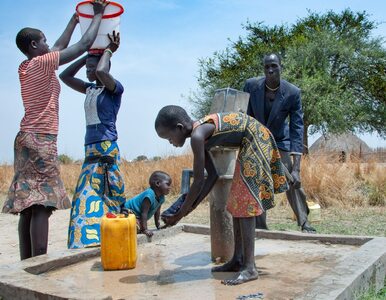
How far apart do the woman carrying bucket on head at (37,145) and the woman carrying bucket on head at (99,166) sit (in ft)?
1.13

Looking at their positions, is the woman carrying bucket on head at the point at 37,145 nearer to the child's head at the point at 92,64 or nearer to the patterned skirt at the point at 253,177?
the child's head at the point at 92,64

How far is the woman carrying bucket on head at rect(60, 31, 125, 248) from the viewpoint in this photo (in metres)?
4.27

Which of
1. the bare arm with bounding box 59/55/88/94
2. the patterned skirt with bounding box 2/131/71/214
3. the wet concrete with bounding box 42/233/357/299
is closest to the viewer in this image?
the wet concrete with bounding box 42/233/357/299

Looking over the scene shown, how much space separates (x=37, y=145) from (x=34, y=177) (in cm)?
23

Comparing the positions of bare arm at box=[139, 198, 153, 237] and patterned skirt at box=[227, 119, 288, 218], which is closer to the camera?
patterned skirt at box=[227, 119, 288, 218]

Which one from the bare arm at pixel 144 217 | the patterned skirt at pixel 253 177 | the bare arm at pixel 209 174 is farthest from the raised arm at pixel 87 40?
the bare arm at pixel 144 217

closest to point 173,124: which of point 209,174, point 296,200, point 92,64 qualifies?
point 209,174

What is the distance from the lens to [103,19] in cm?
434

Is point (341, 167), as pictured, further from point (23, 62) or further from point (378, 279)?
point (23, 62)

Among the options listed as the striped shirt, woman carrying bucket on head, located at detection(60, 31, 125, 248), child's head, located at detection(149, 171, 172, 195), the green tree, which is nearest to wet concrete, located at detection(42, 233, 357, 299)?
woman carrying bucket on head, located at detection(60, 31, 125, 248)

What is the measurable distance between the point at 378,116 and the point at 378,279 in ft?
75.9

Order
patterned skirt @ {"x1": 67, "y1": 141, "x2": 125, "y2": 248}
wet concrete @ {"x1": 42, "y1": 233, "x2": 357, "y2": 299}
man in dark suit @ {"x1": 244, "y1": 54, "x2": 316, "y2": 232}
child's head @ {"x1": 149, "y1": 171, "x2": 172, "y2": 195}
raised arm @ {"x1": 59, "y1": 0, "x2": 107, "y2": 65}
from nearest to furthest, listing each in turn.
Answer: wet concrete @ {"x1": 42, "y1": 233, "x2": 357, "y2": 299}, raised arm @ {"x1": 59, "y1": 0, "x2": 107, "y2": 65}, patterned skirt @ {"x1": 67, "y1": 141, "x2": 125, "y2": 248}, man in dark suit @ {"x1": 244, "y1": 54, "x2": 316, "y2": 232}, child's head @ {"x1": 149, "y1": 171, "x2": 172, "y2": 195}

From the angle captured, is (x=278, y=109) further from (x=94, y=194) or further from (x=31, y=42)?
(x=31, y=42)

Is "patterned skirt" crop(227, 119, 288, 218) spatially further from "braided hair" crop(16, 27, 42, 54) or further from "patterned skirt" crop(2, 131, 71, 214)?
"braided hair" crop(16, 27, 42, 54)
